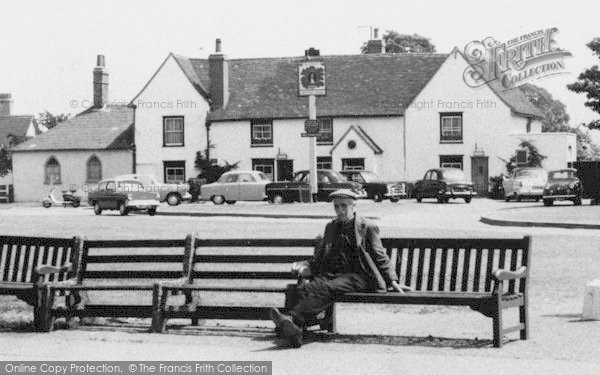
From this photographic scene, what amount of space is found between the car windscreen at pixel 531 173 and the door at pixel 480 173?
9.12 metres

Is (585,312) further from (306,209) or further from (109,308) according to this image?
(306,209)

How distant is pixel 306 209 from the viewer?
130ft

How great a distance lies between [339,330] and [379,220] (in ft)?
75.8

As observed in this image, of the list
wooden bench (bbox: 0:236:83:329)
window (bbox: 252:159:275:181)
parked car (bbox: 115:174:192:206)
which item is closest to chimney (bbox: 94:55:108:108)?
window (bbox: 252:159:275:181)

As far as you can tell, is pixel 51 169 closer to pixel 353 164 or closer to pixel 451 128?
pixel 353 164

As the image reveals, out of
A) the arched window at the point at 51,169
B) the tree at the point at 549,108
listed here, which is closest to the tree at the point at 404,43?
the tree at the point at 549,108

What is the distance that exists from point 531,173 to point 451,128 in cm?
1073

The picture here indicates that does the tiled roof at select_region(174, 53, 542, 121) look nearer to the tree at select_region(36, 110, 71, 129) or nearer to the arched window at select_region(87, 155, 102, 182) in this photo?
the arched window at select_region(87, 155, 102, 182)

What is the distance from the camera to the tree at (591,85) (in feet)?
158

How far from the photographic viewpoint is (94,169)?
6506 cm

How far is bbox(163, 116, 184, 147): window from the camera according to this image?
205 ft

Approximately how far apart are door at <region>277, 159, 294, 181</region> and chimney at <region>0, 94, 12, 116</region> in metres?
44.7

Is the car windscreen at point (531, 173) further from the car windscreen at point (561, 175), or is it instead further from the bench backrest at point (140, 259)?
the bench backrest at point (140, 259)

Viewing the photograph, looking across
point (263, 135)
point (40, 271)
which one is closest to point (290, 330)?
point (40, 271)
